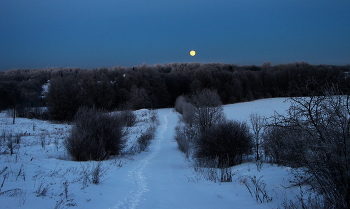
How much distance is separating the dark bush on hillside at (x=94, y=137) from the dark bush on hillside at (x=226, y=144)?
485cm

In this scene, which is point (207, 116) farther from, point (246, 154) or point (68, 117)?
point (68, 117)

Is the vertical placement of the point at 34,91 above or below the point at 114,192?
above

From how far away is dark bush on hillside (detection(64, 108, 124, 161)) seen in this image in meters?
11.5

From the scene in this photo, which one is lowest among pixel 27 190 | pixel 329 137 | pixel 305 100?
pixel 27 190

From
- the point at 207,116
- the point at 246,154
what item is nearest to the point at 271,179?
the point at 246,154

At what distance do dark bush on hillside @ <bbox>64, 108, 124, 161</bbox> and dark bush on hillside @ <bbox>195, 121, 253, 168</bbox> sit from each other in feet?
15.9

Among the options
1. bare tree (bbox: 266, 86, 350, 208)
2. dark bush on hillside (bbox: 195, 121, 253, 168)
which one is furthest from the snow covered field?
dark bush on hillside (bbox: 195, 121, 253, 168)

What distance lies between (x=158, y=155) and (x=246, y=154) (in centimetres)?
539

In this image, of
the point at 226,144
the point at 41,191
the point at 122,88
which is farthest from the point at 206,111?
the point at 122,88

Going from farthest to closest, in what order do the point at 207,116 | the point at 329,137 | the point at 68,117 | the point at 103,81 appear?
the point at 103,81
the point at 68,117
the point at 207,116
the point at 329,137

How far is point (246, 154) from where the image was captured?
40.5ft

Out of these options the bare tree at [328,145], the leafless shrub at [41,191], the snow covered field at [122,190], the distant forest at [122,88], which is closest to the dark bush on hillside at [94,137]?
the snow covered field at [122,190]

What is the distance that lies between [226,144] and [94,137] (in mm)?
6586

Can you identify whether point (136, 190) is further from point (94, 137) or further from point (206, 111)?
point (206, 111)
